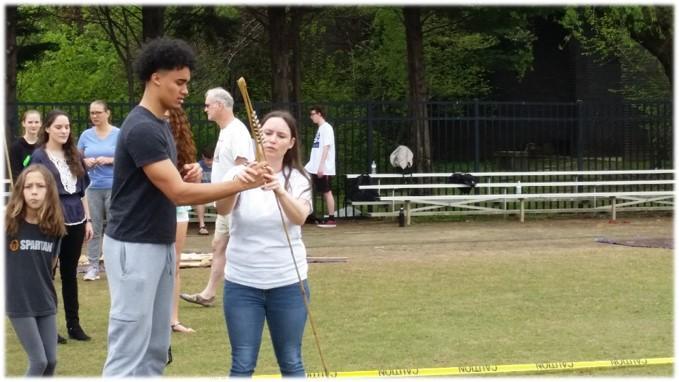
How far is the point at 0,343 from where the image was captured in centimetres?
777

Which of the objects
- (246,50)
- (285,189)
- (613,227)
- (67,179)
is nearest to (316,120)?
(613,227)

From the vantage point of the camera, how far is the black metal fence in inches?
774

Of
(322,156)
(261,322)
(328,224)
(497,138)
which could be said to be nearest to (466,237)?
(322,156)

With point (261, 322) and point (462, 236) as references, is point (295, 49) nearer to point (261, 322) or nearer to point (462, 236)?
point (462, 236)

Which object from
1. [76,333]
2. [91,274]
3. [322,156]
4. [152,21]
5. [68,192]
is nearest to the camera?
[76,333]

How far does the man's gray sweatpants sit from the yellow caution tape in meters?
1.78

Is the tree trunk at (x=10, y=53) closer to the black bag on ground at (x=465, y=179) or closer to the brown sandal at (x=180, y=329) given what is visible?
the black bag on ground at (x=465, y=179)

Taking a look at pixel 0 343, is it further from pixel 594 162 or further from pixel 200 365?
pixel 594 162

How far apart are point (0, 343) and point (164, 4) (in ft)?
46.5

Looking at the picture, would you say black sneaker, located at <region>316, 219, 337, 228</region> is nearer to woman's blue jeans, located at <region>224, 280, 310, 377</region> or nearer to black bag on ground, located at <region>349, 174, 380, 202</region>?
black bag on ground, located at <region>349, 174, 380, 202</region>

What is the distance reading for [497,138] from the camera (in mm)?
21062

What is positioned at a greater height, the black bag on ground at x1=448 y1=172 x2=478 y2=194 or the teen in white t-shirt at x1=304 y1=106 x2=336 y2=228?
the teen in white t-shirt at x1=304 y1=106 x2=336 y2=228

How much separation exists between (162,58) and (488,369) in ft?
10.5

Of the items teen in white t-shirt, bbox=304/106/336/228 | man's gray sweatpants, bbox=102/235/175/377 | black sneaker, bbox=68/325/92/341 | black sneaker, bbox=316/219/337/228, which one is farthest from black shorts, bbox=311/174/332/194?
man's gray sweatpants, bbox=102/235/175/377
